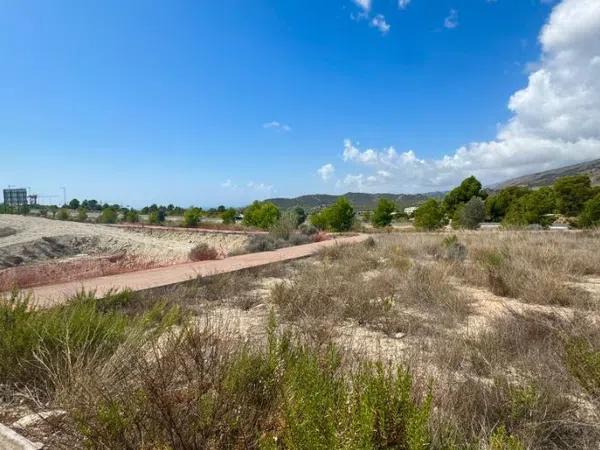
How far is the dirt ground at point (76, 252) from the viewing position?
9.80 meters

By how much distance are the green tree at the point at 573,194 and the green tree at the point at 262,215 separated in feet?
102

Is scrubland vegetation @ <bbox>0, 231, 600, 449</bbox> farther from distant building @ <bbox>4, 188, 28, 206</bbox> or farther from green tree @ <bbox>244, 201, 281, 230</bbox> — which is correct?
distant building @ <bbox>4, 188, 28, 206</bbox>

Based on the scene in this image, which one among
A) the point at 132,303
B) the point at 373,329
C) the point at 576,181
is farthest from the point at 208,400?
the point at 576,181

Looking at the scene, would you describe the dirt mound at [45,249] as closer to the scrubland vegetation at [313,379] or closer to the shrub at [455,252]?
the scrubland vegetation at [313,379]

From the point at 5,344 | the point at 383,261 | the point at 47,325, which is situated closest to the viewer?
the point at 5,344

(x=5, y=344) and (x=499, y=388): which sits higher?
(x=5, y=344)

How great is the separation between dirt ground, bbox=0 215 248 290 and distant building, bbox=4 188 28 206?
66.1 metres

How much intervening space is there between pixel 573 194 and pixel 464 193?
40.0 ft

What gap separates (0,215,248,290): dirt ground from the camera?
9.80 meters

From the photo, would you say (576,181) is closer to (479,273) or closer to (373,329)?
(479,273)

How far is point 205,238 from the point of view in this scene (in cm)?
2762

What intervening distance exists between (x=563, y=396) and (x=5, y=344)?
4.29 m

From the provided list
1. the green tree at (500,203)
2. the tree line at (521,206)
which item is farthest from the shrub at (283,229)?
the green tree at (500,203)

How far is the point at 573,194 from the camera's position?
41.4 meters
